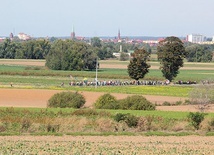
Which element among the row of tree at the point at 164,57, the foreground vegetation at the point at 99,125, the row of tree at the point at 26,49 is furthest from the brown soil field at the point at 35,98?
the row of tree at the point at 26,49

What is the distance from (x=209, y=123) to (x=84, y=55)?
83.0m

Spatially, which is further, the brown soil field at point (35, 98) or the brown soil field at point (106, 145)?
the brown soil field at point (35, 98)

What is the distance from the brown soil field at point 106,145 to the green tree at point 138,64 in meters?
50.3

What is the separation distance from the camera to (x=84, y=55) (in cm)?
11625

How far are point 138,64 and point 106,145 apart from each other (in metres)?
55.1

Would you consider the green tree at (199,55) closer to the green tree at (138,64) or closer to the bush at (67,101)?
the green tree at (138,64)

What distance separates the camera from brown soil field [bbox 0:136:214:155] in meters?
23.7

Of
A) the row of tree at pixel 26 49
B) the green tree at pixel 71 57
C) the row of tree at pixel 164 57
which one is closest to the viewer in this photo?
the row of tree at pixel 164 57

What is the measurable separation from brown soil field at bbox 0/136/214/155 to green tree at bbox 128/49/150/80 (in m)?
50.3

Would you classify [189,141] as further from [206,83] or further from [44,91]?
[44,91]

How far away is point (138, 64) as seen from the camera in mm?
80938

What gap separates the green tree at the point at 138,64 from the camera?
8094 cm

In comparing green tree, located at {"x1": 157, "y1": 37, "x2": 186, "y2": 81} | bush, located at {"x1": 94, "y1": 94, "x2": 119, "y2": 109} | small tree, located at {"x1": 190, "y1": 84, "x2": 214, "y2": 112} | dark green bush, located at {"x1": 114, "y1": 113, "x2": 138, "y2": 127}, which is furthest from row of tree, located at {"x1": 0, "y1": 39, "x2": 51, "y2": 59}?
dark green bush, located at {"x1": 114, "y1": 113, "x2": 138, "y2": 127}

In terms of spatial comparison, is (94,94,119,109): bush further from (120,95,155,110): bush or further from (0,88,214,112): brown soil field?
(0,88,214,112): brown soil field
